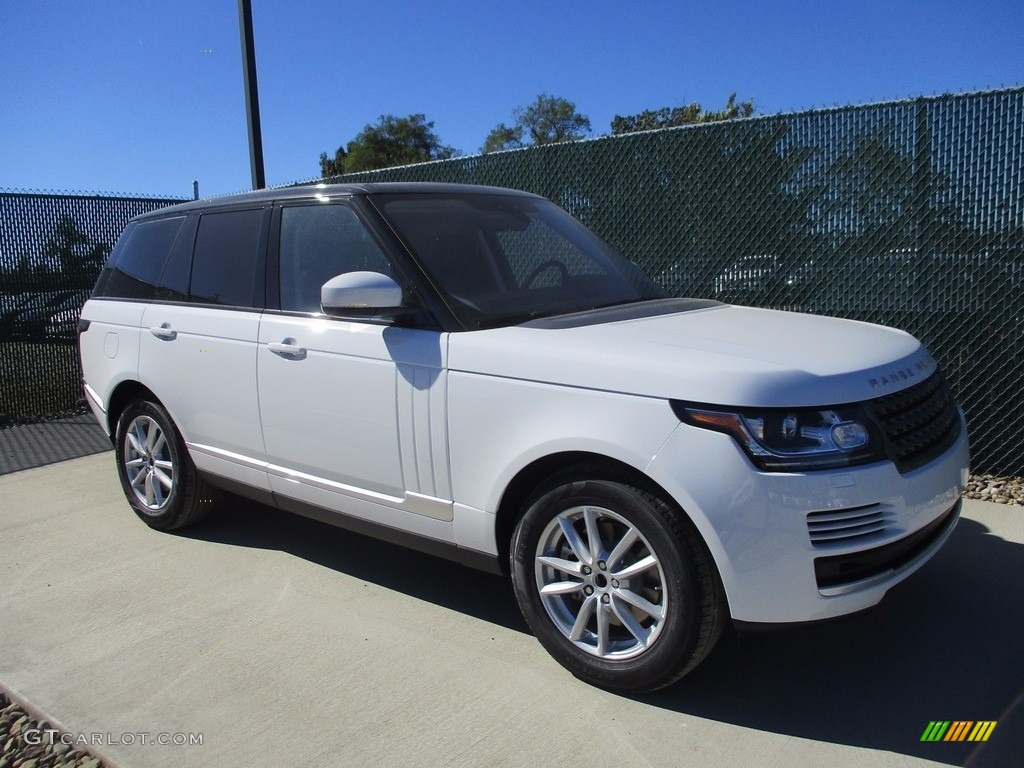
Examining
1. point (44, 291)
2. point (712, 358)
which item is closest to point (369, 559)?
point (712, 358)

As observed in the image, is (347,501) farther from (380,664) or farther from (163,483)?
(163,483)

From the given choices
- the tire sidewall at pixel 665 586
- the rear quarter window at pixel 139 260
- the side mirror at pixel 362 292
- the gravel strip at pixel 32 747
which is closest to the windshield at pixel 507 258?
the side mirror at pixel 362 292

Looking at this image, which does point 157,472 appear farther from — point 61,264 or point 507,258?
point 61,264

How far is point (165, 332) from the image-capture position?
4613 mm

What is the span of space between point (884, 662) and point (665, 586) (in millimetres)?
1104

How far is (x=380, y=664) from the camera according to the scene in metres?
3.34

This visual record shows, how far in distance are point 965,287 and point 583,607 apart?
3.71 m

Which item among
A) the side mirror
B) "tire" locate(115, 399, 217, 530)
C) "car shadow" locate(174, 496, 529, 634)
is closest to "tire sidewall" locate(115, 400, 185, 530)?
"tire" locate(115, 399, 217, 530)

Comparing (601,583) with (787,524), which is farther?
(601,583)

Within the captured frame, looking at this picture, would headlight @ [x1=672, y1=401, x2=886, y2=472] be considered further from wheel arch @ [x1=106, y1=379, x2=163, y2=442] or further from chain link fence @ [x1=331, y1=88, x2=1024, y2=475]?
wheel arch @ [x1=106, y1=379, x2=163, y2=442]

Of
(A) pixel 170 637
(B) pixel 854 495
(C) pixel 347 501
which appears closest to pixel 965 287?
(B) pixel 854 495

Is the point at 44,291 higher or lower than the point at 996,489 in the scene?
higher

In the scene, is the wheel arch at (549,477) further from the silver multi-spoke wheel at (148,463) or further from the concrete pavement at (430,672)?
the silver multi-spoke wheel at (148,463)

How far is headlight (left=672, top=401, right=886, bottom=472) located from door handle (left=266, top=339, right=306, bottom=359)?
75.4 inches
